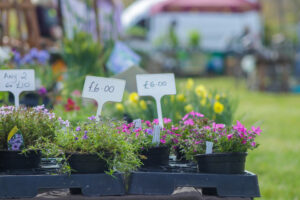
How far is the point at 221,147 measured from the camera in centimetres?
185

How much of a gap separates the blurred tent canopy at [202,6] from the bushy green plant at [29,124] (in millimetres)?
13374

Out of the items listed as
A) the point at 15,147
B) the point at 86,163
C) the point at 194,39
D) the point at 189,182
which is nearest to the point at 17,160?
the point at 15,147

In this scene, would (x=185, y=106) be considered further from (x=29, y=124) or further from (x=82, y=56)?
(x=82, y=56)

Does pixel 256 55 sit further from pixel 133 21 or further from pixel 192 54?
pixel 133 21

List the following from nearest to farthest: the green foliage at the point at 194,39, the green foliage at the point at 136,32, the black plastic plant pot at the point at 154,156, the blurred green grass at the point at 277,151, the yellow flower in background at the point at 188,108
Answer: the black plastic plant pot at the point at 154,156
the yellow flower in background at the point at 188,108
the blurred green grass at the point at 277,151
the green foliage at the point at 136,32
the green foliage at the point at 194,39

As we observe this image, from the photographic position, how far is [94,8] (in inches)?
173

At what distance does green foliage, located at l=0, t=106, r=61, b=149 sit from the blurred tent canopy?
527 inches

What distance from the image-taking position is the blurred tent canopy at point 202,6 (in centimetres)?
1509

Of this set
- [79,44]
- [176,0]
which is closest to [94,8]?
[79,44]

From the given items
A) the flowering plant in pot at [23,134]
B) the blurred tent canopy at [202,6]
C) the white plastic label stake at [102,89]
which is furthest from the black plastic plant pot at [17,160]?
the blurred tent canopy at [202,6]

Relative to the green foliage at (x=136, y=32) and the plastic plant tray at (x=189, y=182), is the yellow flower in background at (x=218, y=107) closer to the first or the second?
the plastic plant tray at (x=189, y=182)

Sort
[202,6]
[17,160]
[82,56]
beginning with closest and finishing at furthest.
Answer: [17,160], [82,56], [202,6]

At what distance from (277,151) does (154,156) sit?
305 cm

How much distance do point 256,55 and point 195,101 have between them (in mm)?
8445
